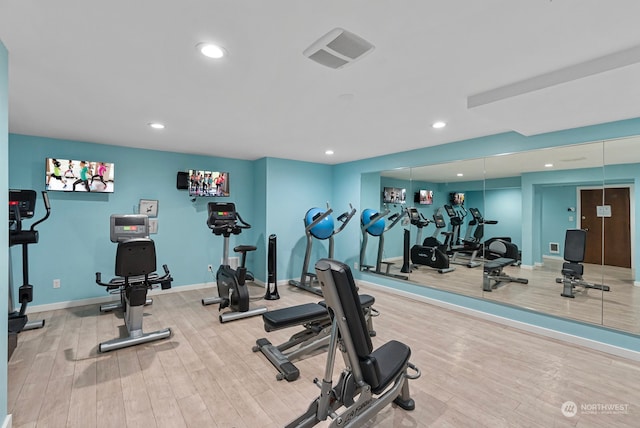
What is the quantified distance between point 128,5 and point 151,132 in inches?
99.2

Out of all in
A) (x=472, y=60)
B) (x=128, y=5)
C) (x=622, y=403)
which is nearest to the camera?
(x=128, y=5)

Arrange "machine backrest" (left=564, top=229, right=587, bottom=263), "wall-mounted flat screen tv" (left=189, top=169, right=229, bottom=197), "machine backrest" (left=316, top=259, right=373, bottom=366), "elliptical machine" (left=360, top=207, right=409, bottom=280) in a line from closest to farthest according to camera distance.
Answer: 1. "machine backrest" (left=316, top=259, right=373, bottom=366)
2. "machine backrest" (left=564, top=229, right=587, bottom=263)
3. "wall-mounted flat screen tv" (left=189, top=169, right=229, bottom=197)
4. "elliptical machine" (left=360, top=207, right=409, bottom=280)

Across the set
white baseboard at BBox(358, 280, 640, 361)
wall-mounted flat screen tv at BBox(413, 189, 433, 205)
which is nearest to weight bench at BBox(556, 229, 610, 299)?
white baseboard at BBox(358, 280, 640, 361)

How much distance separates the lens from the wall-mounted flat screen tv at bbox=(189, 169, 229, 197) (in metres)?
4.80

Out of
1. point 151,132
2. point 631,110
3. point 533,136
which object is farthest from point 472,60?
point 151,132

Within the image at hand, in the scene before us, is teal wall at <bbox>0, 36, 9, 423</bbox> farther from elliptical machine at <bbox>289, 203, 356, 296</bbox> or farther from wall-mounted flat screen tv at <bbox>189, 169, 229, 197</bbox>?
elliptical machine at <bbox>289, 203, 356, 296</bbox>

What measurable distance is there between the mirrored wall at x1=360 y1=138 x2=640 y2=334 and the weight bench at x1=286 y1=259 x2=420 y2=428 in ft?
8.79

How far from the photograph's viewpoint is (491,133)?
11.8 ft

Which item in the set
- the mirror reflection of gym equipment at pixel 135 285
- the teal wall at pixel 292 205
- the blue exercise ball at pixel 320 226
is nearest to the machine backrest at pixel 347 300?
the mirror reflection of gym equipment at pixel 135 285

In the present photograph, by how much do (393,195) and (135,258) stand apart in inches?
149

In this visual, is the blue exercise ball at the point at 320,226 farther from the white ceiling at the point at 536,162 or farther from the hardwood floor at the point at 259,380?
the hardwood floor at the point at 259,380

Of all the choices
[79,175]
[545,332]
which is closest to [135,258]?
[79,175]

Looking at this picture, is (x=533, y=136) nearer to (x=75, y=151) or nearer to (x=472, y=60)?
(x=472, y=60)

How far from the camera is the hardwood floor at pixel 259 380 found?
1906mm
